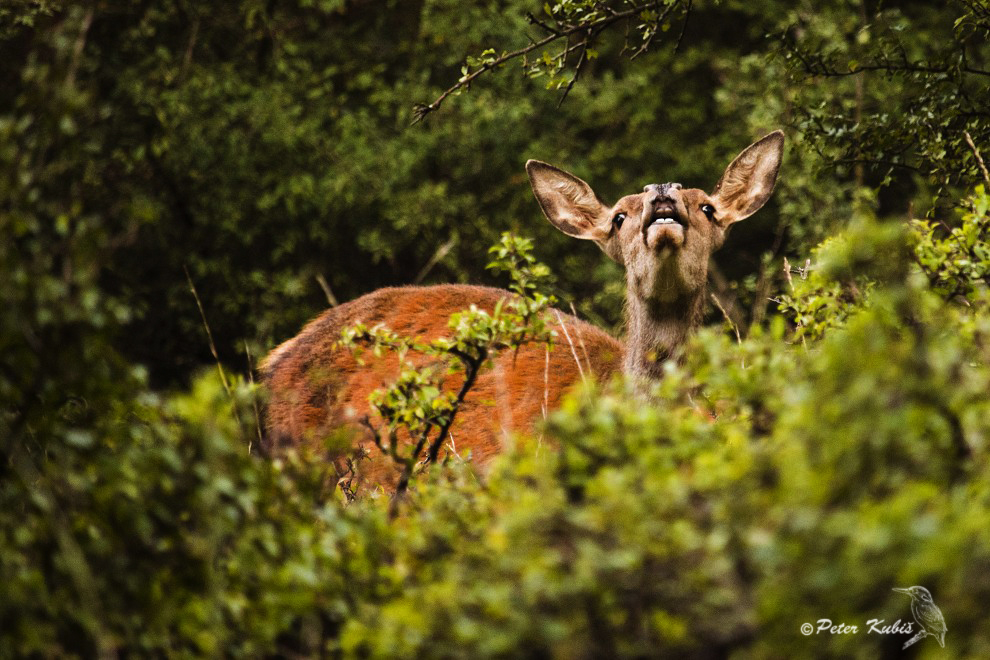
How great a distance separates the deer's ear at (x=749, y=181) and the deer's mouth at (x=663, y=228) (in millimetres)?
742

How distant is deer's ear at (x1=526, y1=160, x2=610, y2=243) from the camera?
21.6ft

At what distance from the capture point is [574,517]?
2547 millimetres

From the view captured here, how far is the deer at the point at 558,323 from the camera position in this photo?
226 inches

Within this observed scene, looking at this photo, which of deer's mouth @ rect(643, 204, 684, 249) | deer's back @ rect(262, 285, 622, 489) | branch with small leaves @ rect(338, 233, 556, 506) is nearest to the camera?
branch with small leaves @ rect(338, 233, 556, 506)

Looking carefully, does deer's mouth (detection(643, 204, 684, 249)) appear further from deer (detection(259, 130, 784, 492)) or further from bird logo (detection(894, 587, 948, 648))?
bird logo (detection(894, 587, 948, 648))

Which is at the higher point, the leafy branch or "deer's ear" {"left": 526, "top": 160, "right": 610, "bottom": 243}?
the leafy branch

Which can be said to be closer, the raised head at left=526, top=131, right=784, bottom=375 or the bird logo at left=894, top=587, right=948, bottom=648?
the bird logo at left=894, top=587, right=948, bottom=648

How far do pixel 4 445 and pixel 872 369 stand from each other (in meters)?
2.20

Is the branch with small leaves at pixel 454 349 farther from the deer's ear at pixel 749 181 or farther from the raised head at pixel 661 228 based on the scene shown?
the deer's ear at pixel 749 181

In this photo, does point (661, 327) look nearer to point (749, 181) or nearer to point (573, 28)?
point (749, 181)

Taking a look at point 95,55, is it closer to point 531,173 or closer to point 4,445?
point 531,173

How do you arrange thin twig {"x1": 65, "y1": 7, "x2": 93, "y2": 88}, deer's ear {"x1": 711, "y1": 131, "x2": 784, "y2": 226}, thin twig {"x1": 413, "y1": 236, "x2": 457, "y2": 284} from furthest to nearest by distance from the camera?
thin twig {"x1": 413, "y1": 236, "x2": 457, "y2": 284} → deer's ear {"x1": 711, "y1": 131, "x2": 784, "y2": 226} → thin twig {"x1": 65, "y1": 7, "x2": 93, "y2": 88}

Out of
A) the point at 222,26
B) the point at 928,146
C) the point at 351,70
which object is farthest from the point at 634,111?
the point at 928,146

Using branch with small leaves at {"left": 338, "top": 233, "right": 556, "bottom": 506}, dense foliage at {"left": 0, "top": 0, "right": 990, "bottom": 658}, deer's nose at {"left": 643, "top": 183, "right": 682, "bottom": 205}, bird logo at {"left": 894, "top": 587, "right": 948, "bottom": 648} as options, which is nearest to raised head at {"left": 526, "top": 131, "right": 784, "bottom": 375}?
deer's nose at {"left": 643, "top": 183, "right": 682, "bottom": 205}
